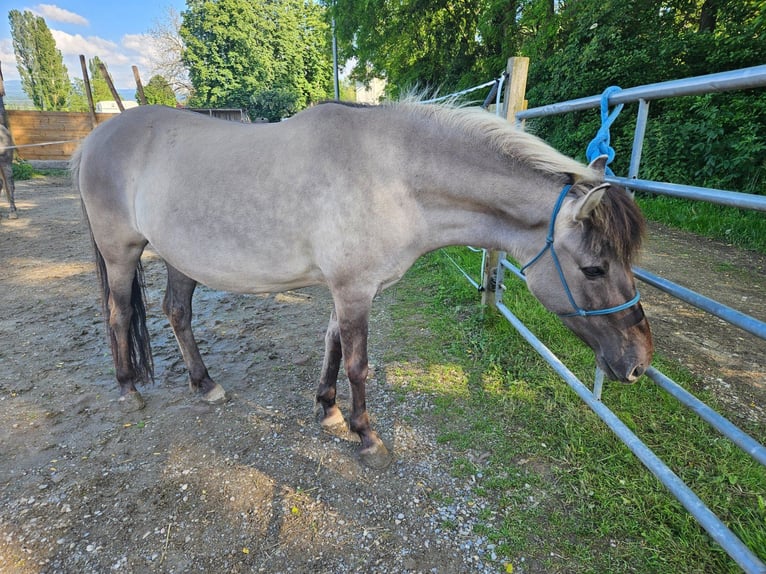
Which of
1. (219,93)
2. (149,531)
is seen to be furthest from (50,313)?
(219,93)

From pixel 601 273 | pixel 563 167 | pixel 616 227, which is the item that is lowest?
pixel 601 273

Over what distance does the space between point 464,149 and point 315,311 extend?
2837 millimetres

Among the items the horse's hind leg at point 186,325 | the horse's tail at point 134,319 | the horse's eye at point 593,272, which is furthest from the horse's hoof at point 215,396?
the horse's eye at point 593,272

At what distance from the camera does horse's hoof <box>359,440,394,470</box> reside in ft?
7.43

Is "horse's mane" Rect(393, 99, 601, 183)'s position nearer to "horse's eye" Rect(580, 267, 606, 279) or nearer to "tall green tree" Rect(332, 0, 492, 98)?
"horse's eye" Rect(580, 267, 606, 279)

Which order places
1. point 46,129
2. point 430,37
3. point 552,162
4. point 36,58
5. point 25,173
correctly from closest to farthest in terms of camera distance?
1. point 552,162
2. point 25,173
3. point 430,37
4. point 46,129
5. point 36,58

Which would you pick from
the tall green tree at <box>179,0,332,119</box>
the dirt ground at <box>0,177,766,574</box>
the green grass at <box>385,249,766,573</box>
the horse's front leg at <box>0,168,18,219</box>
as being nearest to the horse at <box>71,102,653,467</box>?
the dirt ground at <box>0,177,766,574</box>

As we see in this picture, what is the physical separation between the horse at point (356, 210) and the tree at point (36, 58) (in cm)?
6449

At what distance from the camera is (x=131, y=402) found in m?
2.80

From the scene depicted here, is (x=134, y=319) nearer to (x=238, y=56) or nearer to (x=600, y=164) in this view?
(x=600, y=164)

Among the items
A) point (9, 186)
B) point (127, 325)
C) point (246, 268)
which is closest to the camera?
point (246, 268)

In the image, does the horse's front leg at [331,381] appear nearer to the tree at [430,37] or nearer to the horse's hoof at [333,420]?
the horse's hoof at [333,420]

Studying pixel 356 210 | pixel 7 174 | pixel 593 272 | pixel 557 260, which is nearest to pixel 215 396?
pixel 356 210

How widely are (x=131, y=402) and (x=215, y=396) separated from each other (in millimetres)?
569
